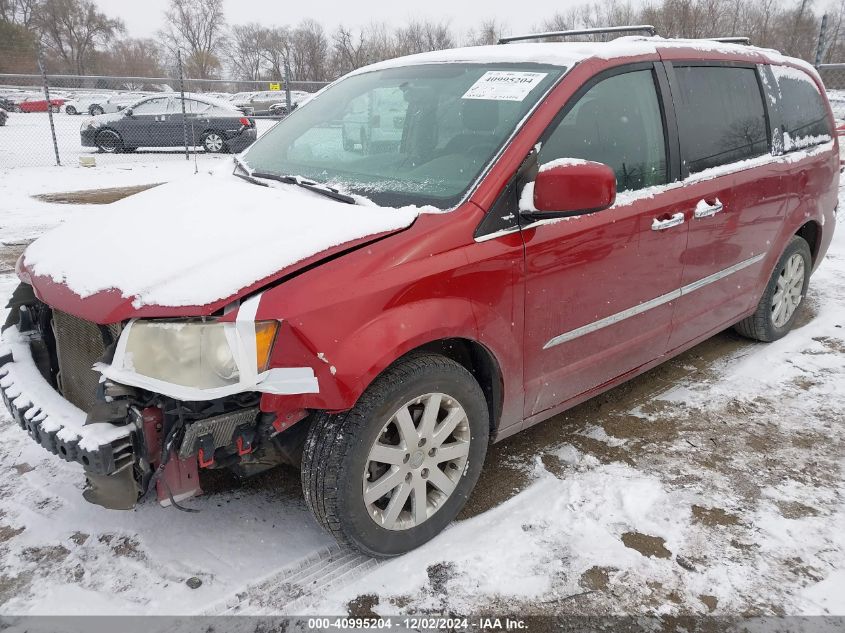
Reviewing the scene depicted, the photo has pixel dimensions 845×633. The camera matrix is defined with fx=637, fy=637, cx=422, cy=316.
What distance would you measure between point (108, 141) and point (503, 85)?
14410mm

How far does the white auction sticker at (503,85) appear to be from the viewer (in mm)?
2644

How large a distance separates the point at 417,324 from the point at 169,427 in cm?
84

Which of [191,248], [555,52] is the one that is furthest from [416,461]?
[555,52]

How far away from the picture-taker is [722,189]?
3275 millimetres

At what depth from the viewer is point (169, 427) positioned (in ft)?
6.43

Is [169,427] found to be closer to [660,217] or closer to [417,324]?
[417,324]

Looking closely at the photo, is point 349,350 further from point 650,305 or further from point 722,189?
point 722,189

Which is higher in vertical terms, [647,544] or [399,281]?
[399,281]

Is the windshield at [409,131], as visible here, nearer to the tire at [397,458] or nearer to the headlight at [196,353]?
the tire at [397,458]

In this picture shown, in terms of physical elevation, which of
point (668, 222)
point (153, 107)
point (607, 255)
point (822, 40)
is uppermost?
point (822, 40)

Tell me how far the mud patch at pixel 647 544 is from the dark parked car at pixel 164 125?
14144 millimetres

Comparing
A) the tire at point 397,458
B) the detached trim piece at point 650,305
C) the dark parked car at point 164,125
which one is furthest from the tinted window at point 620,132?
the dark parked car at point 164,125

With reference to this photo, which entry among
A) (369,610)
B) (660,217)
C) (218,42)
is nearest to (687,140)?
(660,217)

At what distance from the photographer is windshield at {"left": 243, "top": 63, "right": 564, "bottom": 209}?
8.21 feet
